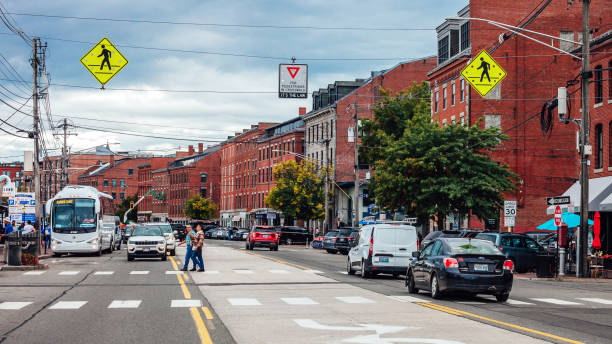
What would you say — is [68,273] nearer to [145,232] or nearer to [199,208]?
[145,232]

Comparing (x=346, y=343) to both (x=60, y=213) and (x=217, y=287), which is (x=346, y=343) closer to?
(x=217, y=287)

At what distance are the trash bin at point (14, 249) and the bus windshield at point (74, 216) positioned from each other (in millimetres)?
12448

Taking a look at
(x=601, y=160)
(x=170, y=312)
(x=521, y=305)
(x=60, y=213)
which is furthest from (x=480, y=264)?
(x=60, y=213)

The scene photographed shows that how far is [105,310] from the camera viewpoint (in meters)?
16.3

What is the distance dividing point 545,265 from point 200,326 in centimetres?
2003

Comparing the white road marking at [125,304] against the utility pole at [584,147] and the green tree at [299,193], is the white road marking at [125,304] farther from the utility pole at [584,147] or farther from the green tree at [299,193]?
Answer: the green tree at [299,193]

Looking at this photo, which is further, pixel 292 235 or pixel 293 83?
pixel 292 235

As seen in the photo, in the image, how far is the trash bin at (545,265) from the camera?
3047cm

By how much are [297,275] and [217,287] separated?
6120 mm

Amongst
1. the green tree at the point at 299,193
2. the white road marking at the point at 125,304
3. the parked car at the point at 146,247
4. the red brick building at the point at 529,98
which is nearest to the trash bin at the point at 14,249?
the parked car at the point at 146,247

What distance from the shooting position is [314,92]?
322 feet

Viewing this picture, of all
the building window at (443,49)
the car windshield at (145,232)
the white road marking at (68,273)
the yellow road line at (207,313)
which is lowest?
the white road marking at (68,273)

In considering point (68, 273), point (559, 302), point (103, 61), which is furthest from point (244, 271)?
point (559, 302)

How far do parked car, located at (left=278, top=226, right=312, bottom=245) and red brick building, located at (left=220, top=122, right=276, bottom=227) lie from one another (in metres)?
35.4
